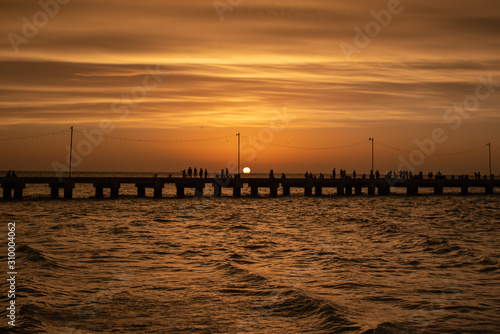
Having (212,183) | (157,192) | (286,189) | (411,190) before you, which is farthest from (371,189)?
(157,192)

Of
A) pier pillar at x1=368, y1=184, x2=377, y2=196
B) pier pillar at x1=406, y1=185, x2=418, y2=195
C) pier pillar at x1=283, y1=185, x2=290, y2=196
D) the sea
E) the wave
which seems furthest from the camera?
pier pillar at x1=406, y1=185, x2=418, y2=195

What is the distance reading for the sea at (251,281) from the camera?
9938 millimetres

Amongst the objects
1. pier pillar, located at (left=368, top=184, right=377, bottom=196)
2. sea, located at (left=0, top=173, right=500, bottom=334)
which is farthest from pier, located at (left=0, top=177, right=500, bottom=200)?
sea, located at (left=0, top=173, right=500, bottom=334)

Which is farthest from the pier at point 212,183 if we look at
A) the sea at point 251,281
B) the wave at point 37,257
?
the wave at point 37,257

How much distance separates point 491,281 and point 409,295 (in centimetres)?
307

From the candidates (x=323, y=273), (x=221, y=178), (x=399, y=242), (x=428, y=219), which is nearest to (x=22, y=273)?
(x=323, y=273)

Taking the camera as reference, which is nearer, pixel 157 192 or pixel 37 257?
pixel 37 257

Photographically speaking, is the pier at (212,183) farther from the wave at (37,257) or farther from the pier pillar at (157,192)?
the wave at (37,257)

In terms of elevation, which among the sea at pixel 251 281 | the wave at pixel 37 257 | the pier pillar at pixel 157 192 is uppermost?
the pier pillar at pixel 157 192

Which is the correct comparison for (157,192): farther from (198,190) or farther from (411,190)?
(411,190)

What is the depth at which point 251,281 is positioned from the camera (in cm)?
1353

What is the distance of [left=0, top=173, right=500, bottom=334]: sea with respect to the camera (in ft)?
32.6

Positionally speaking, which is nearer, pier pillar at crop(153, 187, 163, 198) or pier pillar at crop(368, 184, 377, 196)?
pier pillar at crop(153, 187, 163, 198)

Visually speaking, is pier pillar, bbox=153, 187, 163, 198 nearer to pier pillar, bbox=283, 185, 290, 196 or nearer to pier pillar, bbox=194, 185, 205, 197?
pier pillar, bbox=194, 185, 205, 197
